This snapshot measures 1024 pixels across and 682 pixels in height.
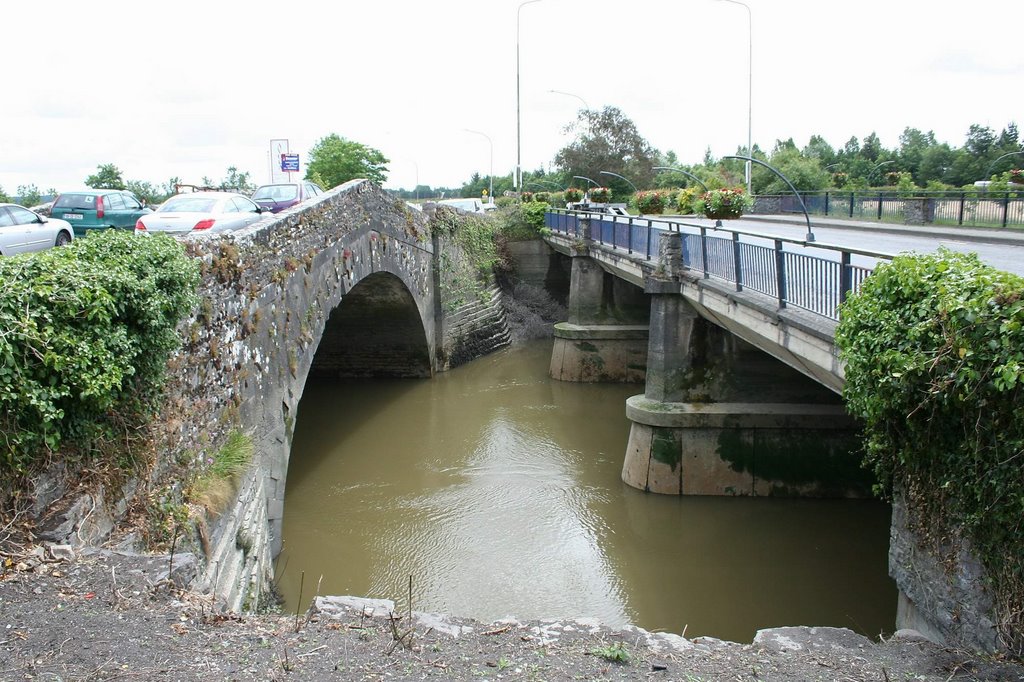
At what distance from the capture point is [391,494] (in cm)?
1360

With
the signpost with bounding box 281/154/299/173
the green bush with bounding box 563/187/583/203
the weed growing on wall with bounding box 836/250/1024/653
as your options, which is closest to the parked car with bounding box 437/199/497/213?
the green bush with bounding box 563/187/583/203

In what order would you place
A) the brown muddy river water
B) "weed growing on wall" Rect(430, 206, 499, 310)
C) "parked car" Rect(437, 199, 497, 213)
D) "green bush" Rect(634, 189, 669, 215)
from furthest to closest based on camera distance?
"parked car" Rect(437, 199, 497, 213) < "green bush" Rect(634, 189, 669, 215) < "weed growing on wall" Rect(430, 206, 499, 310) < the brown muddy river water

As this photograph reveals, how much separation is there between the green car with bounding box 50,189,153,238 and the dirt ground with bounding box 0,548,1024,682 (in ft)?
47.1

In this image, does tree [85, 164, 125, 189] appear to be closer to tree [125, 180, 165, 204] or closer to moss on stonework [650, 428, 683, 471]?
tree [125, 180, 165, 204]

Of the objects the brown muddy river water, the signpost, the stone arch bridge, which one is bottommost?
the brown muddy river water

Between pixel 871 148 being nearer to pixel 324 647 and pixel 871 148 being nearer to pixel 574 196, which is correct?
pixel 574 196

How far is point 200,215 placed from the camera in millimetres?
14898

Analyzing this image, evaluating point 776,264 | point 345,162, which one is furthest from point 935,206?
point 345,162

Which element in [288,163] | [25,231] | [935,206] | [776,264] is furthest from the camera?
[288,163]

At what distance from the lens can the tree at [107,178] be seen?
3591cm

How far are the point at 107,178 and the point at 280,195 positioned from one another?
1950 cm

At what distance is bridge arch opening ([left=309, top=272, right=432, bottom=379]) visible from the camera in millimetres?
20266

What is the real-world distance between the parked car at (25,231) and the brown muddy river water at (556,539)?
5811 millimetres

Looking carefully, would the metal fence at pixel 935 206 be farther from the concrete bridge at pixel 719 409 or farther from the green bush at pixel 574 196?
the green bush at pixel 574 196
